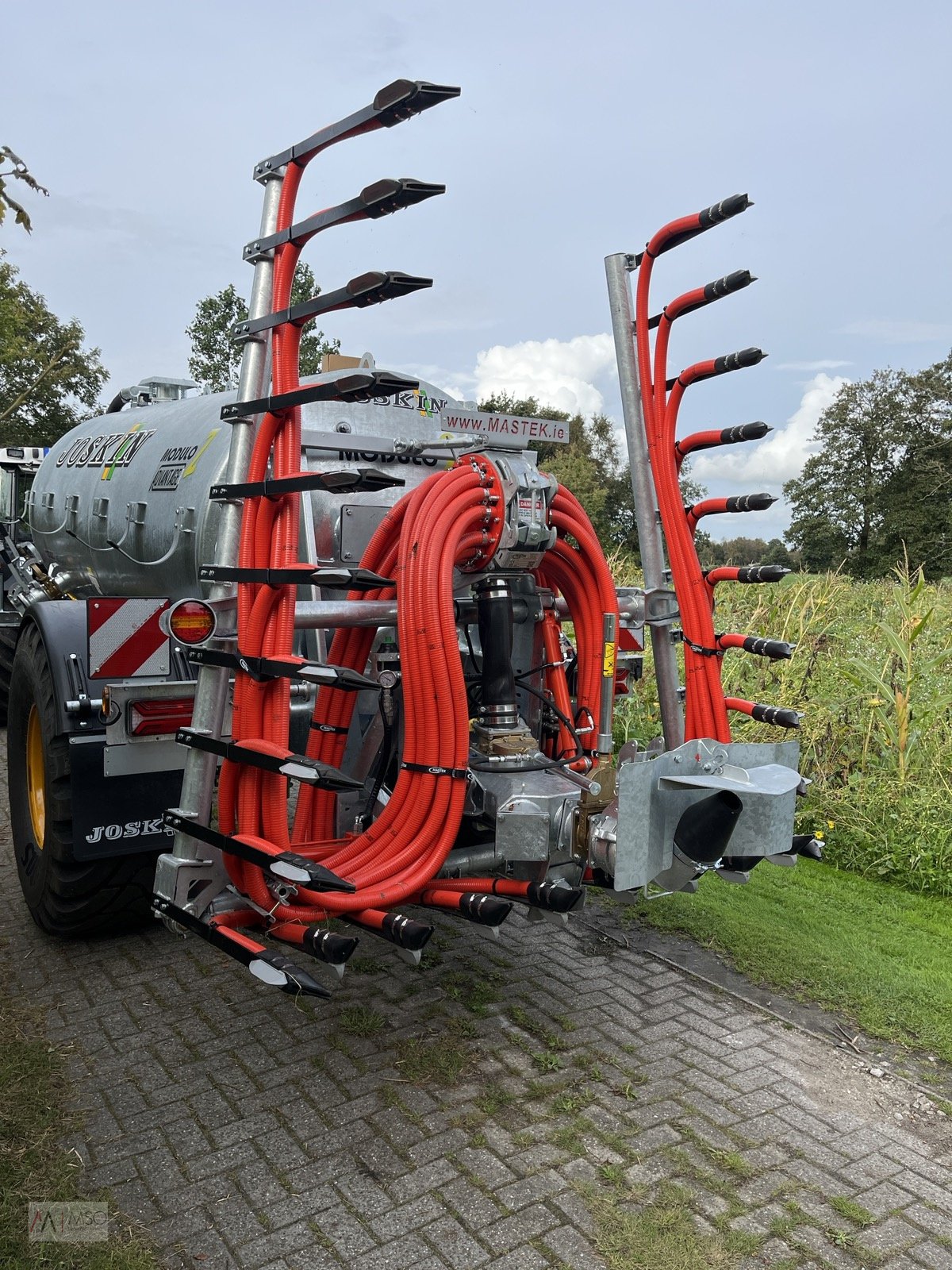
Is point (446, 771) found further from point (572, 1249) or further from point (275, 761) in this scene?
point (572, 1249)

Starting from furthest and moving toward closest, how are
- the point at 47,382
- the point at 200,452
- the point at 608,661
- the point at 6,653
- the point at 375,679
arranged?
Result: the point at 47,382 < the point at 6,653 < the point at 200,452 < the point at 608,661 < the point at 375,679

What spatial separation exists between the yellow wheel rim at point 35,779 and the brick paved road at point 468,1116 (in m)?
0.53

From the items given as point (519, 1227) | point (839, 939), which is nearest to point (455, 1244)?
point (519, 1227)

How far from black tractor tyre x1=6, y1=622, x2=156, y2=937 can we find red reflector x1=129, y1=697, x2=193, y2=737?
0.36m

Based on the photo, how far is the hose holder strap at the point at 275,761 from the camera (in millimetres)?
2451

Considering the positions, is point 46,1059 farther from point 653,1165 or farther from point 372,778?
point 653,1165

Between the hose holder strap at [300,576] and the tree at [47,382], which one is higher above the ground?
the tree at [47,382]

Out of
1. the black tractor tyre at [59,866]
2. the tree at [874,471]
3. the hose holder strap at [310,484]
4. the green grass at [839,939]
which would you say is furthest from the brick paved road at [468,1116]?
the tree at [874,471]

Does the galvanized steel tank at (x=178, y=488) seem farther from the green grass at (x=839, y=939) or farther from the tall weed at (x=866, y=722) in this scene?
the tall weed at (x=866, y=722)

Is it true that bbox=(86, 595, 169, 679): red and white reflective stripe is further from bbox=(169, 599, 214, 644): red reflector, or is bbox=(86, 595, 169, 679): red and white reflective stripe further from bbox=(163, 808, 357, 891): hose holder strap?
bbox=(163, 808, 357, 891): hose holder strap

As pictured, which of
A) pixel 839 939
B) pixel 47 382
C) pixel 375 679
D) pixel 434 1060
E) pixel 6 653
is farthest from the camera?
pixel 47 382

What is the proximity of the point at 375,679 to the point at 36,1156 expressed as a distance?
170 centimetres

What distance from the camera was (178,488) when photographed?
427 cm

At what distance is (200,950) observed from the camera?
3877mm
